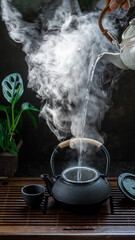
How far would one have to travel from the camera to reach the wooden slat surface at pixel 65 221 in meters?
1.44

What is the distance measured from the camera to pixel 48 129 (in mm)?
2830

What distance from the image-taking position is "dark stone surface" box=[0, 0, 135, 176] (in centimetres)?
264

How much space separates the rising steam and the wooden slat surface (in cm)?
113

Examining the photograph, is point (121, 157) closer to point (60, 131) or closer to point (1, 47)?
point (60, 131)

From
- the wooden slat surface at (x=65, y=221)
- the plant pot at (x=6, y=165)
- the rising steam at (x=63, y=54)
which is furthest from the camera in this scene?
the rising steam at (x=63, y=54)

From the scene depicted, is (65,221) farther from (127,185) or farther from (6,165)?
(6,165)

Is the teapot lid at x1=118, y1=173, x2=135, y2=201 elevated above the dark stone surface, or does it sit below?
below

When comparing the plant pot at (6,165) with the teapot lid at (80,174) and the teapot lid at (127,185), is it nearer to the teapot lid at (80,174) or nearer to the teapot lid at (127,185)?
the teapot lid at (80,174)

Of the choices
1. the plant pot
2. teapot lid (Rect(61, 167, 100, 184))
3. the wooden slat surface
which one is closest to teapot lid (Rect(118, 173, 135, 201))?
the wooden slat surface

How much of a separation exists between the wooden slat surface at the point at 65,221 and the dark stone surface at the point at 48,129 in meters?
0.81

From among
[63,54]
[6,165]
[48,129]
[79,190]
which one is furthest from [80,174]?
[63,54]

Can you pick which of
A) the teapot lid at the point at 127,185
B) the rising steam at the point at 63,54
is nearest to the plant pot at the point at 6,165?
the rising steam at the point at 63,54

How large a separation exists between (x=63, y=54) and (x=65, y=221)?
160 cm

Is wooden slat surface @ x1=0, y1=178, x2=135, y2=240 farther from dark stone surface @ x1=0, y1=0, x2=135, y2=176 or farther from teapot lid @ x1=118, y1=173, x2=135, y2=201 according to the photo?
dark stone surface @ x1=0, y1=0, x2=135, y2=176
